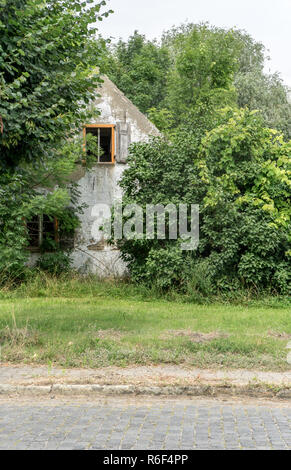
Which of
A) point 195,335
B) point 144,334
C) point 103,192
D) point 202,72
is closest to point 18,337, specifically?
point 144,334

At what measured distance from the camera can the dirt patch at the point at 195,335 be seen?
9.14 m

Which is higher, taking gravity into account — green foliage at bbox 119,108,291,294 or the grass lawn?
green foliage at bbox 119,108,291,294

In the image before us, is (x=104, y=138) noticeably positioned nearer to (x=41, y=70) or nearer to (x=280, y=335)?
(x=41, y=70)

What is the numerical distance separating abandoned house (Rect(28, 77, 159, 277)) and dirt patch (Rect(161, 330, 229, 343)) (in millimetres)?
8279

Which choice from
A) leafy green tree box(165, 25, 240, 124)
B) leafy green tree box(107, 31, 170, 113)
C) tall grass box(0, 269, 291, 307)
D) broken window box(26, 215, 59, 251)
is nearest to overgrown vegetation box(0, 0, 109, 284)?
tall grass box(0, 269, 291, 307)

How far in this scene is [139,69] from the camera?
3033 centimetres

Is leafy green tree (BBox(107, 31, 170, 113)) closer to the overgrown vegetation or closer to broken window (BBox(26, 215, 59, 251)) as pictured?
broken window (BBox(26, 215, 59, 251))

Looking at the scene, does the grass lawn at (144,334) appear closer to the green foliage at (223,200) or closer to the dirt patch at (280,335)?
the dirt patch at (280,335)

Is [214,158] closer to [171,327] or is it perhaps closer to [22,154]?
[171,327]

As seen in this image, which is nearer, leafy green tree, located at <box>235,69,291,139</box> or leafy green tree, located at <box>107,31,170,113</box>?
leafy green tree, located at <box>107,31,170,113</box>

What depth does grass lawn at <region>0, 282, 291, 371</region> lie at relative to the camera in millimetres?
8062

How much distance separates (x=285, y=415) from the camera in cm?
605

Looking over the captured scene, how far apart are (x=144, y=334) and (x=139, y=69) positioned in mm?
23169

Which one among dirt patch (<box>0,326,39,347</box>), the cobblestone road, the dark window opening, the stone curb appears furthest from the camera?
the dark window opening
